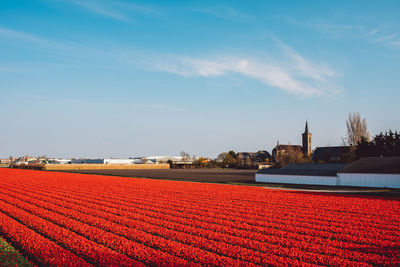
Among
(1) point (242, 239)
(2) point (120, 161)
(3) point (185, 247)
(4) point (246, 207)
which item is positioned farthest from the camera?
(2) point (120, 161)

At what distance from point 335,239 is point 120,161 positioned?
144 metres

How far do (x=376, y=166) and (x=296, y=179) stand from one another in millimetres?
8902

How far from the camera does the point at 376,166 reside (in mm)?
40906

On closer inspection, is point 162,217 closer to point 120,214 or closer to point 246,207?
point 120,214

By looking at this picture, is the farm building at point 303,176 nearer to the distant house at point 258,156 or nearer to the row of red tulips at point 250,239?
the row of red tulips at point 250,239

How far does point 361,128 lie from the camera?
83562 millimetres

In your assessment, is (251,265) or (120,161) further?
(120,161)

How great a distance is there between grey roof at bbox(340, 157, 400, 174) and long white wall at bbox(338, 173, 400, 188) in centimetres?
49

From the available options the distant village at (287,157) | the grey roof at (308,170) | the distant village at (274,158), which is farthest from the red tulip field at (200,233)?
the distant village at (274,158)

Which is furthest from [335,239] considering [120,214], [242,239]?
[120,214]

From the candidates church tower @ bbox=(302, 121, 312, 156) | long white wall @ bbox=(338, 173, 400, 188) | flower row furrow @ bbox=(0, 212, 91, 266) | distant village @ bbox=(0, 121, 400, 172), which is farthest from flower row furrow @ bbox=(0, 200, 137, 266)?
church tower @ bbox=(302, 121, 312, 156)

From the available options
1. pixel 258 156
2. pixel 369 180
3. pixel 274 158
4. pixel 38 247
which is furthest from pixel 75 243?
pixel 258 156

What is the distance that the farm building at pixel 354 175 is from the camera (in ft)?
125

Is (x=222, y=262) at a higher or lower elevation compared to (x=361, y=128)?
lower
